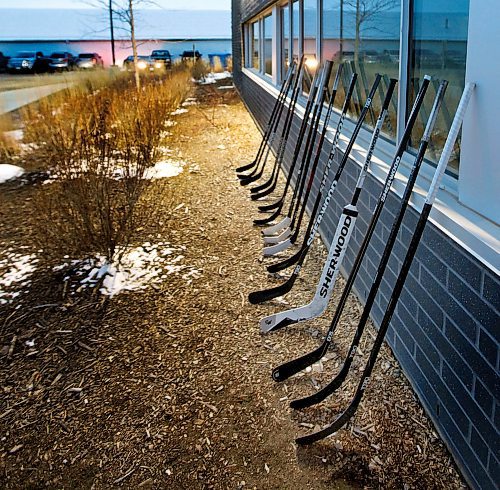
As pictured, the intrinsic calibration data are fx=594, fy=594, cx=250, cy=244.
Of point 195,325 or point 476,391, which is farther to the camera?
point 195,325

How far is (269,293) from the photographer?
150 inches

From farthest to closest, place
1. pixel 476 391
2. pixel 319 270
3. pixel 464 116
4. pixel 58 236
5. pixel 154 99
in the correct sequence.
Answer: pixel 154 99 < pixel 58 236 < pixel 319 270 < pixel 464 116 < pixel 476 391

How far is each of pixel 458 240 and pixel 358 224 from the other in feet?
5.38

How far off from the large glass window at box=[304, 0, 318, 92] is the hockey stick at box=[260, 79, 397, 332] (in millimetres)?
3284

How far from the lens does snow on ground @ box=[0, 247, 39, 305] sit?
13.4ft

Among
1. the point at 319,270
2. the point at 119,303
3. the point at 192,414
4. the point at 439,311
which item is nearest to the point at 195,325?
the point at 119,303

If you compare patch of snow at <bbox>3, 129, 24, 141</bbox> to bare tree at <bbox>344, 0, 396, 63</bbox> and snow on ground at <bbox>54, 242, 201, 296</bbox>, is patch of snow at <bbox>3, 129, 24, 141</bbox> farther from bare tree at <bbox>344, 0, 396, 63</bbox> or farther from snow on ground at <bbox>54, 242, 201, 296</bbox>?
bare tree at <bbox>344, 0, 396, 63</bbox>

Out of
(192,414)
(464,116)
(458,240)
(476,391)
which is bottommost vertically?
(192,414)

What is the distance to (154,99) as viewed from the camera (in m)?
9.47

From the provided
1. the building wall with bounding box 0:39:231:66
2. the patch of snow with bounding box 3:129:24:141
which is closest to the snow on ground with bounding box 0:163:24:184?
the patch of snow with bounding box 3:129:24:141

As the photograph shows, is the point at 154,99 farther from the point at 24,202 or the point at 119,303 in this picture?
the point at 119,303

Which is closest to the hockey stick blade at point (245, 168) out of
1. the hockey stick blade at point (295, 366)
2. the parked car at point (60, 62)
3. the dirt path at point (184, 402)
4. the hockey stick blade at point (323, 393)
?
the dirt path at point (184, 402)

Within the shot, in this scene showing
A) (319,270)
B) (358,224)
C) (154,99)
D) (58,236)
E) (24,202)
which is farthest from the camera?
(154,99)

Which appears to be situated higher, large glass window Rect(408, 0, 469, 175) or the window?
the window
